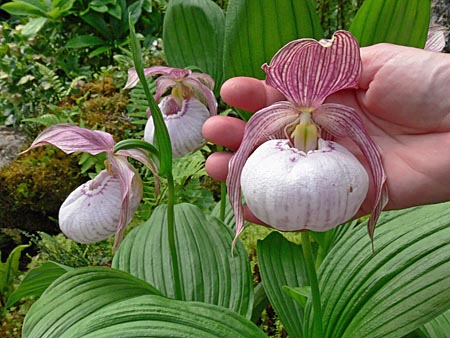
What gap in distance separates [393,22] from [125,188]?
533 mm

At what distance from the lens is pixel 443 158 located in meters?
0.79

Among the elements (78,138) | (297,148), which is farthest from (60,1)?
(297,148)

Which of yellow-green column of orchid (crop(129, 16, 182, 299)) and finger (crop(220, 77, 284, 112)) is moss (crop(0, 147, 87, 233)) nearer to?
yellow-green column of orchid (crop(129, 16, 182, 299))

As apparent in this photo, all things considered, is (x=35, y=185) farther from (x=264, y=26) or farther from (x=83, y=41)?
(x=264, y=26)

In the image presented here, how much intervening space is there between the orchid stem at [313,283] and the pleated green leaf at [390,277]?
0.17ft

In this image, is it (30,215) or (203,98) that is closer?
(203,98)

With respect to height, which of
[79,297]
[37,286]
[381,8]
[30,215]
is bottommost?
[30,215]

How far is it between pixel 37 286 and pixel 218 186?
951 millimetres

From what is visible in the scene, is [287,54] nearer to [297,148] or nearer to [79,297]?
[297,148]

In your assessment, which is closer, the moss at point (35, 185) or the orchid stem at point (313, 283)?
the orchid stem at point (313, 283)

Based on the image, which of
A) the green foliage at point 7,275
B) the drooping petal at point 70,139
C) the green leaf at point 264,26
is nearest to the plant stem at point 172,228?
the drooping petal at point 70,139

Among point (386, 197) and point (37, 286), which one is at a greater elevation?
point (386, 197)

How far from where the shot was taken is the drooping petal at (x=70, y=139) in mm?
884

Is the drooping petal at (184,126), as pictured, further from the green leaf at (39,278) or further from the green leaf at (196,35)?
the green leaf at (39,278)
